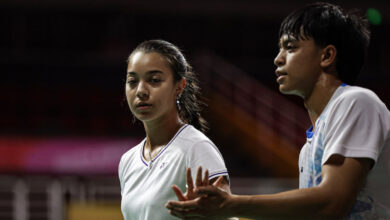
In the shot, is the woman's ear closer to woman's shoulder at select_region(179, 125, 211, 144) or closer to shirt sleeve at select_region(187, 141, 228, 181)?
woman's shoulder at select_region(179, 125, 211, 144)

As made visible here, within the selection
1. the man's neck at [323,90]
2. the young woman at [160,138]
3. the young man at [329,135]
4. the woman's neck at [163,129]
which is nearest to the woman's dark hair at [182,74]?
the young woman at [160,138]

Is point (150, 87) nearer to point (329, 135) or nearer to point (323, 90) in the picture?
point (323, 90)

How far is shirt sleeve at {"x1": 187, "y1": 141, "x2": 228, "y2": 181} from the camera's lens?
2242 millimetres

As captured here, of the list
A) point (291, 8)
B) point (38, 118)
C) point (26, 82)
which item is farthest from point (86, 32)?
point (291, 8)

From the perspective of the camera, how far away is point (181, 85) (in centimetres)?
263

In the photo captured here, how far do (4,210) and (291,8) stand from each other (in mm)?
8310

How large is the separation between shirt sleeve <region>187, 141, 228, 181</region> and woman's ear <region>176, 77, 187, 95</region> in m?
0.34

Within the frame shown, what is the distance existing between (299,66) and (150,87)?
75cm

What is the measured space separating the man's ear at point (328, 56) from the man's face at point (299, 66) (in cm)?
1

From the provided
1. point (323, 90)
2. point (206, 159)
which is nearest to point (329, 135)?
point (323, 90)

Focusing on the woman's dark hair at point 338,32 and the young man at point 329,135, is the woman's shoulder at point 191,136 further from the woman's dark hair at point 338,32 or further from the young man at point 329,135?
the woman's dark hair at point 338,32

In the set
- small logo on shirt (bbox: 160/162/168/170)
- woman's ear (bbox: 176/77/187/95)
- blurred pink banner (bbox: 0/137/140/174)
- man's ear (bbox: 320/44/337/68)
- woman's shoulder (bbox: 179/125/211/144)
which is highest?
man's ear (bbox: 320/44/337/68)

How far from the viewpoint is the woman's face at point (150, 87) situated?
2467mm

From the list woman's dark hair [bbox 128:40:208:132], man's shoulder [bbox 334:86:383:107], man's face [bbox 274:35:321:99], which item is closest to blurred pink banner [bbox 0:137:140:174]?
woman's dark hair [bbox 128:40:208:132]
